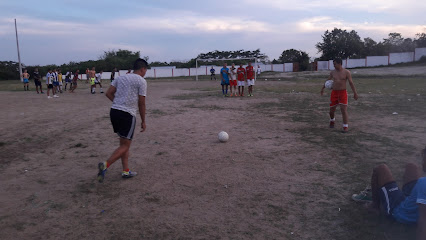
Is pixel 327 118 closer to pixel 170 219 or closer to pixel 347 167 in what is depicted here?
pixel 347 167

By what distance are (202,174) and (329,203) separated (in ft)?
6.63

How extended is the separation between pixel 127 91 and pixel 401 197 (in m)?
3.76

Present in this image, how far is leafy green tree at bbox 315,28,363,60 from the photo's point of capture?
192 ft

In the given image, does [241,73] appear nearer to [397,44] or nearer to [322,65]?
[322,65]

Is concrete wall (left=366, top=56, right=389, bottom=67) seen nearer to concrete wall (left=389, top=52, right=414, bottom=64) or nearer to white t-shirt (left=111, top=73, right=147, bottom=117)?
concrete wall (left=389, top=52, right=414, bottom=64)

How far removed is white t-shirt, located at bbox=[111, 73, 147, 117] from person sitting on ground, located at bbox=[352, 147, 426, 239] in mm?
3366

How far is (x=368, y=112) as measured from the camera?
1110 centimetres

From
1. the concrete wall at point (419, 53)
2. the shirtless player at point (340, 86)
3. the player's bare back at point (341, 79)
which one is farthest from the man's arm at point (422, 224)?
the concrete wall at point (419, 53)

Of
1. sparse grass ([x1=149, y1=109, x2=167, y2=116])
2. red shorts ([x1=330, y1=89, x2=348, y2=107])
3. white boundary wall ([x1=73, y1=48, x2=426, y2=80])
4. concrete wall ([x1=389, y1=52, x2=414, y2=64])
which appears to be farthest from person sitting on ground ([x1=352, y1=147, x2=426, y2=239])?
concrete wall ([x1=389, y1=52, x2=414, y2=64])

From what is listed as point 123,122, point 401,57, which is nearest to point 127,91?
point 123,122

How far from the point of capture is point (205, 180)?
16.9ft

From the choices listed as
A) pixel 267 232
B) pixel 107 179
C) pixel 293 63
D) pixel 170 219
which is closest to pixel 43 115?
pixel 107 179

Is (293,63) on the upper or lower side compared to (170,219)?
upper

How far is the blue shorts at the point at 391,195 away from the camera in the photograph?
3523 millimetres
